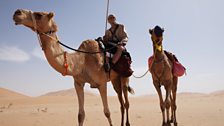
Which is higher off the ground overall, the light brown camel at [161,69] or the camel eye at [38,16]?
the camel eye at [38,16]

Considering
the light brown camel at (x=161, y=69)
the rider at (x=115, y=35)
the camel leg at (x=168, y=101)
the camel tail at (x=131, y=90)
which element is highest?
the rider at (x=115, y=35)

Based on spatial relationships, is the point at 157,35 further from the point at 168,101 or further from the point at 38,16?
the point at 38,16

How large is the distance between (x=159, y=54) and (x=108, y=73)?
58.4 inches

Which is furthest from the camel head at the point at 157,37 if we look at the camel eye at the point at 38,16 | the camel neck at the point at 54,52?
the camel eye at the point at 38,16

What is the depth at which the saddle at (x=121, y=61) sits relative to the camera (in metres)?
6.08

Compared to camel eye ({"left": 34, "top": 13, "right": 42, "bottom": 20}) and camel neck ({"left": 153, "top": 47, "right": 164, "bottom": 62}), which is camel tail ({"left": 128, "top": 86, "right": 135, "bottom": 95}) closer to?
camel neck ({"left": 153, "top": 47, "right": 164, "bottom": 62})

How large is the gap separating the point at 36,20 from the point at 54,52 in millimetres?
641

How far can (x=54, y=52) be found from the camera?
4617mm

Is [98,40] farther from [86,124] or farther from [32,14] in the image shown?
[86,124]

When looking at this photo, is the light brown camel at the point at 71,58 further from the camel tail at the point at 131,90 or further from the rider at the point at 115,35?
the camel tail at the point at 131,90

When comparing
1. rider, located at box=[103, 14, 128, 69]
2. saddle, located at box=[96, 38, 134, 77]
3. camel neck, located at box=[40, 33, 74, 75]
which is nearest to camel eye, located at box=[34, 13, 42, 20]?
camel neck, located at box=[40, 33, 74, 75]

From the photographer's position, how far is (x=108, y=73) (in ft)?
19.5

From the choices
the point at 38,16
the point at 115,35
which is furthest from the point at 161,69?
the point at 38,16

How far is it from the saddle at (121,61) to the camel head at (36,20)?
62.5 inches
